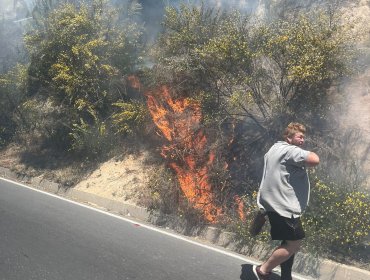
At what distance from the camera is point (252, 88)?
748 centimetres

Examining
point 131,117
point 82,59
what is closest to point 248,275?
point 131,117

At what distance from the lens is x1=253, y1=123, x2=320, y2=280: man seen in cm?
422

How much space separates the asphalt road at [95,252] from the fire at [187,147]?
88cm

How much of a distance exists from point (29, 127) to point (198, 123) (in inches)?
271

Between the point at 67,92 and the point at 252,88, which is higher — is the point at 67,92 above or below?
below

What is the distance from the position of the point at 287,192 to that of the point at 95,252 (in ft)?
8.42

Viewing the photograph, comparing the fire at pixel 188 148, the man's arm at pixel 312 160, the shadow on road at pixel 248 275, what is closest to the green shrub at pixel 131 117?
the fire at pixel 188 148

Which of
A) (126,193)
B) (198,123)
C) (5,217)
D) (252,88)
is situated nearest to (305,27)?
(252,88)

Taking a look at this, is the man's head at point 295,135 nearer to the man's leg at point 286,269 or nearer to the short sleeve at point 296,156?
the short sleeve at point 296,156

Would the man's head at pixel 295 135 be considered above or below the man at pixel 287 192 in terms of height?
above

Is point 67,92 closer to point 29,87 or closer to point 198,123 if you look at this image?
point 29,87

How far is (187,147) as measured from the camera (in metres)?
8.12

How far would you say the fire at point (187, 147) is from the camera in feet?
23.7

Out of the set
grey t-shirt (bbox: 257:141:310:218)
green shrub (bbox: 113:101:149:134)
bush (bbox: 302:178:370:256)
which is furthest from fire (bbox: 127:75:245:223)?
grey t-shirt (bbox: 257:141:310:218)
